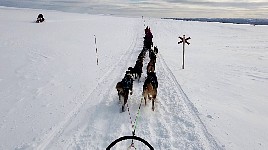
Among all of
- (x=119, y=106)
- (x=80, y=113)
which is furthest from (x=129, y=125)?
(x=80, y=113)

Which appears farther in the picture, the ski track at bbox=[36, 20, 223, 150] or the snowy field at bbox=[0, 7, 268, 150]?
the snowy field at bbox=[0, 7, 268, 150]

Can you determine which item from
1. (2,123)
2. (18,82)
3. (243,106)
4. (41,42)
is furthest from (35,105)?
(41,42)

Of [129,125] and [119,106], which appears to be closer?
[129,125]

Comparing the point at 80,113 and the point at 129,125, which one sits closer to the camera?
the point at 129,125

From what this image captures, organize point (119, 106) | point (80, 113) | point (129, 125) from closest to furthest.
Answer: point (129, 125), point (80, 113), point (119, 106)

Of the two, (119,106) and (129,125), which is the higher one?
(119,106)

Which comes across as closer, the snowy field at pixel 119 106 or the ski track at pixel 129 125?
the ski track at pixel 129 125

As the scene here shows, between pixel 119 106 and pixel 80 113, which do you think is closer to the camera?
pixel 80 113

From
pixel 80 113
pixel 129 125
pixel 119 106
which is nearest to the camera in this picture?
pixel 129 125

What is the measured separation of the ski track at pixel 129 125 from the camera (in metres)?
4.85

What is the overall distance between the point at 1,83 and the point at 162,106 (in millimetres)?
5240

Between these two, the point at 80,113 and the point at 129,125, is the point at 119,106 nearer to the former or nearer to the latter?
the point at 80,113

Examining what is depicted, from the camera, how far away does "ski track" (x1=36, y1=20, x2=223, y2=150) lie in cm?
485

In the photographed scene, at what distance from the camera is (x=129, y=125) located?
5.59 meters
